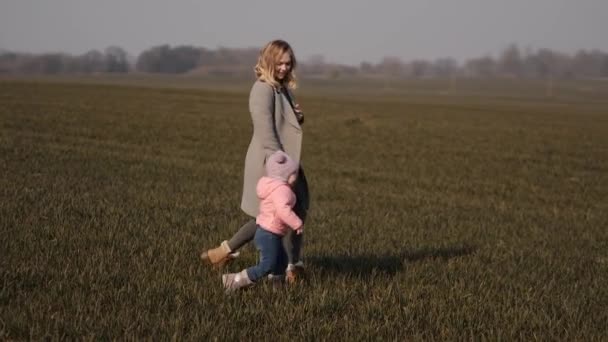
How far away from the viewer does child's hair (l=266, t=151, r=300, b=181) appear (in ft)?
16.3

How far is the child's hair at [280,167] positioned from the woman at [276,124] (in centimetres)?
22

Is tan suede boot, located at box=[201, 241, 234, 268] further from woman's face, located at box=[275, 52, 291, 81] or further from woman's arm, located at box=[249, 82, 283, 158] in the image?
woman's face, located at box=[275, 52, 291, 81]

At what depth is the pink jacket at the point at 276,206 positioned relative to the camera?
482 centimetres

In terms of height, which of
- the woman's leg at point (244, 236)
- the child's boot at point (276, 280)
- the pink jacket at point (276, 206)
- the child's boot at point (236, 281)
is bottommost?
the child's boot at point (276, 280)

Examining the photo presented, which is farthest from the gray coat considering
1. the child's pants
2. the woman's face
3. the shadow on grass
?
the shadow on grass

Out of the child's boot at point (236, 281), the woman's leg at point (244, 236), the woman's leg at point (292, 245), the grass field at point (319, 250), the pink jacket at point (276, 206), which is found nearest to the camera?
the grass field at point (319, 250)

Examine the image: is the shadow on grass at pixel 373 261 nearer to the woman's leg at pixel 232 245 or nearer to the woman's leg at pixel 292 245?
the woman's leg at pixel 292 245

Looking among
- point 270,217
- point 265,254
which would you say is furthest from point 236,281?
point 270,217

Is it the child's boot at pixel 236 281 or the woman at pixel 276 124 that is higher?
the woman at pixel 276 124

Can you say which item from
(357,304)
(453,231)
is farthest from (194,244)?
(453,231)

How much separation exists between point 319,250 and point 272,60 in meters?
2.51

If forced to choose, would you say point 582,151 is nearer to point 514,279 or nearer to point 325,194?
point 325,194

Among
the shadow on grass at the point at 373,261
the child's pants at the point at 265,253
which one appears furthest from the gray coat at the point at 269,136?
the shadow on grass at the point at 373,261

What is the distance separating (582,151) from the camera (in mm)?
23438
